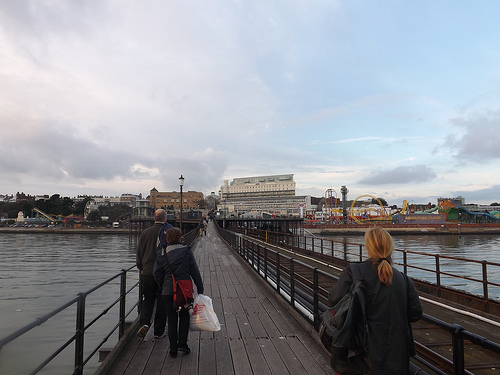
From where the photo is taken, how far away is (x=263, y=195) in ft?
581

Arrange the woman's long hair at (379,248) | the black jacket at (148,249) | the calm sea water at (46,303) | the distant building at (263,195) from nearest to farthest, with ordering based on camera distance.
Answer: the woman's long hair at (379,248), the black jacket at (148,249), the calm sea water at (46,303), the distant building at (263,195)

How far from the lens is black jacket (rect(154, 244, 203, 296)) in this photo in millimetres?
3986

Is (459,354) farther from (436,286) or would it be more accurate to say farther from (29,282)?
(29,282)

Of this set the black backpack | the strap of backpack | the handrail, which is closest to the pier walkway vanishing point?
the black backpack

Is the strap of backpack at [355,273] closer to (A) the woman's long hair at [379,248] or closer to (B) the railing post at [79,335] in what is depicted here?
(A) the woman's long hair at [379,248]

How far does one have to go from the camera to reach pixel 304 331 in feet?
16.5

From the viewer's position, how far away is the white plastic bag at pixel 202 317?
393cm

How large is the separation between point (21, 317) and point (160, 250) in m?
10.6

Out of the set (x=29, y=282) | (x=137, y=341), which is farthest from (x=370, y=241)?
(x=29, y=282)

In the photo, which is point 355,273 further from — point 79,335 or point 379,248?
point 79,335

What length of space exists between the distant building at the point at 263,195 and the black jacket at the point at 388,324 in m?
145

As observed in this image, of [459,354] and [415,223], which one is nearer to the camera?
[459,354]

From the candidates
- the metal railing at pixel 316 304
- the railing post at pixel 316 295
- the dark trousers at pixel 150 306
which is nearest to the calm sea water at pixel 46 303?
the dark trousers at pixel 150 306

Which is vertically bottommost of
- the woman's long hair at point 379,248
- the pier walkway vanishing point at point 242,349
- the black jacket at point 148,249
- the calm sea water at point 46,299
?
the calm sea water at point 46,299
